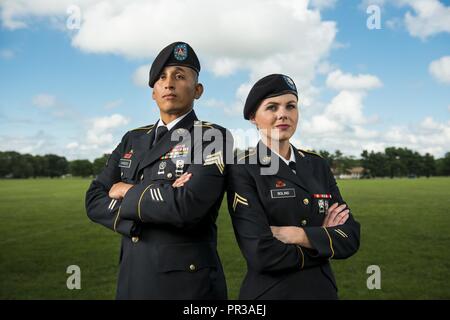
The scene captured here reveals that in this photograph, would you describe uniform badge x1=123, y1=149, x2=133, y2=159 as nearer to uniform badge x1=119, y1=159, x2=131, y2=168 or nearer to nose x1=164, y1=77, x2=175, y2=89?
uniform badge x1=119, y1=159, x2=131, y2=168

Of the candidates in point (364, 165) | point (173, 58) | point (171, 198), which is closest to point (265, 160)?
point (171, 198)

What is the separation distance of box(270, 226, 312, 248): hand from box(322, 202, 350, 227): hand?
1.15 ft

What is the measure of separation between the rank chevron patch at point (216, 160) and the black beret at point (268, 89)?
0.45 m

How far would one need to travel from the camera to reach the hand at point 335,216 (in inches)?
129

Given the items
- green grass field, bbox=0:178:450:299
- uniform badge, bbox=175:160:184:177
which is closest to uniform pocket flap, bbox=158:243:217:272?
uniform badge, bbox=175:160:184:177

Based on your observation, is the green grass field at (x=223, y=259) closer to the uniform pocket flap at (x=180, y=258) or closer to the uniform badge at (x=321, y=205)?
the uniform pocket flap at (x=180, y=258)

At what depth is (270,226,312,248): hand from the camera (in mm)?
2988

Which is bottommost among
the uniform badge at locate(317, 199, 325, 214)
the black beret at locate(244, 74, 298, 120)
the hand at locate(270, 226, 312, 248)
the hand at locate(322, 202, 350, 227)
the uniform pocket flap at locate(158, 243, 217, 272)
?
the uniform pocket flap at locate(158, 243, 217, 272)

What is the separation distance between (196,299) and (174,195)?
84 centimetres

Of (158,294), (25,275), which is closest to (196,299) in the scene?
(158,294)

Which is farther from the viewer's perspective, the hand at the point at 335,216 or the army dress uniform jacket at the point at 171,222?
the hand at the point at 335,216

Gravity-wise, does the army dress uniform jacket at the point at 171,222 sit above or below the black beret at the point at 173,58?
below

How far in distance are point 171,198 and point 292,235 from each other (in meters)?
0.95

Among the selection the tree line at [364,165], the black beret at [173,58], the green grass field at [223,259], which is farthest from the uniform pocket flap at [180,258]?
the tree line at [364,165]
